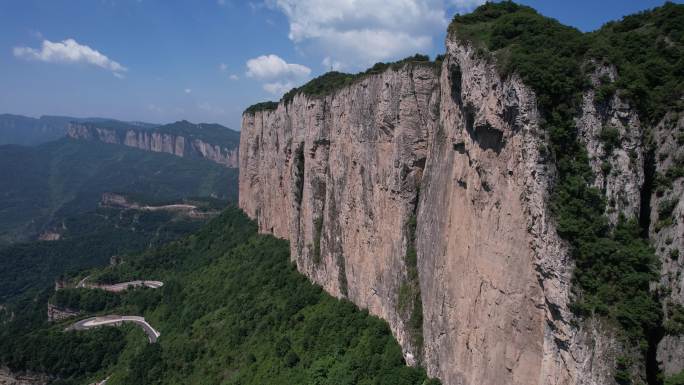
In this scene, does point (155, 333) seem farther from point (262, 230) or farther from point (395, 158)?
point (395, 158)

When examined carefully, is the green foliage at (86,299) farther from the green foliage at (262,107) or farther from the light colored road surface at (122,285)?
the green foliage at (262,107)

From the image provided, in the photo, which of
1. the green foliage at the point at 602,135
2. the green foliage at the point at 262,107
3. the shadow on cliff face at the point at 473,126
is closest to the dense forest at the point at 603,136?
the green foliage at the point at 602,135

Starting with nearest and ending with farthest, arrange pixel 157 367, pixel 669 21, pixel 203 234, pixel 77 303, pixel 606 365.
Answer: pixel 606 365
pixel 669 21
pixel 157 367
pixel 77 303
pixel 203 234

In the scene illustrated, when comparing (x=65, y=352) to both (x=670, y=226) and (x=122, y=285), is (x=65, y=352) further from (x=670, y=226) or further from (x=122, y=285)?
(x=670, y=226)

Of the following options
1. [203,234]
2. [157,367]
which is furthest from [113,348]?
[203,234]

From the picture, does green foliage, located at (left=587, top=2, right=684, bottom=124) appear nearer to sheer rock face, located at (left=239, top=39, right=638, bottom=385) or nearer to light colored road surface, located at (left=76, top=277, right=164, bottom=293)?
sheer rock face, located at (left=239, top=39, right=638, bottom=385)

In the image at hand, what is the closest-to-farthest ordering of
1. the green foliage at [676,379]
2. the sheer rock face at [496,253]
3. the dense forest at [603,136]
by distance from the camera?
the green foliage at [676,379], the dense forest at [603,136], the sheer rock face at [496,253]

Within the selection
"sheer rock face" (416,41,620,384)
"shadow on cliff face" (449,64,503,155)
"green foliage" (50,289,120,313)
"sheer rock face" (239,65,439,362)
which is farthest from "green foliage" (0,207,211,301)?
"shadow on cliff face" (449,64,503,155)
